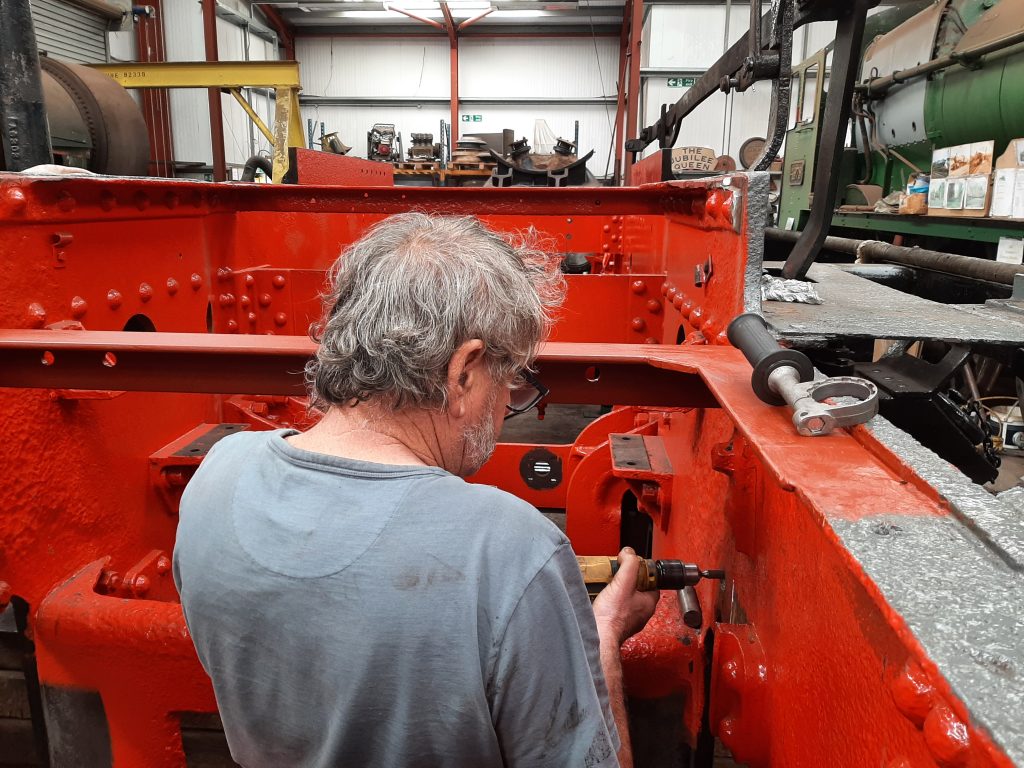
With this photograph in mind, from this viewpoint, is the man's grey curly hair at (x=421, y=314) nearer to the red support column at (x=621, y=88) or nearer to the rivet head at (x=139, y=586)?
the rivet head at (x=139, y=586)

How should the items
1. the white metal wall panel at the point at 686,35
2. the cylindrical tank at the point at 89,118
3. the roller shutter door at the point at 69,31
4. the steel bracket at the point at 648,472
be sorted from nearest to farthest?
the steel bracket at the point at 648,472, the cylindrical tank at the point at 89,118, the roller shutter door at the point at 69,31, the white metal wall panel at the point at 686,35

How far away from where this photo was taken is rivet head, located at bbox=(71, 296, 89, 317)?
80.6 inches

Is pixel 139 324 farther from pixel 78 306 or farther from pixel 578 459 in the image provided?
pixel 578 459

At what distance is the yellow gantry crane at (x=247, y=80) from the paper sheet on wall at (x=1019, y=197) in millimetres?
5952

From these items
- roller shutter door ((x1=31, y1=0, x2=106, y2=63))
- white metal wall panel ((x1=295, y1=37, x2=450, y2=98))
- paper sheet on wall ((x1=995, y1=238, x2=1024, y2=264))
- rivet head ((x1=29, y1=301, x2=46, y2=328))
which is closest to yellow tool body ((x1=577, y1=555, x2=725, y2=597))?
rivet head ((x1=29, y1=301, x2=46, y2=328))

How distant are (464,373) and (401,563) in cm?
28

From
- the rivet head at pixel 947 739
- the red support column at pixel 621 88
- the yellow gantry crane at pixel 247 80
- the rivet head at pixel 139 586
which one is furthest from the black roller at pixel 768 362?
the red support column at pixel 621 88

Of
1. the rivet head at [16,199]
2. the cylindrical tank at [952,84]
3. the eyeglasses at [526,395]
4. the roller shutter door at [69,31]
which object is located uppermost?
the roller shutter door at [69,31]

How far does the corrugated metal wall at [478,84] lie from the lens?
60.2 feet

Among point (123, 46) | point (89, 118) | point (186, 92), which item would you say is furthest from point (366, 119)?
point (89, 118)

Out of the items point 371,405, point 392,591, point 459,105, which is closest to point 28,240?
point 371,405

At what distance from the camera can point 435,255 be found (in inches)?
39.9

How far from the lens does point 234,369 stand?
63.1 inches

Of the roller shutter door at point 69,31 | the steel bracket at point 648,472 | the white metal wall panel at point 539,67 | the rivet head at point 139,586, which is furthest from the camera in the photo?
the white metal wall panel at point 539,67
